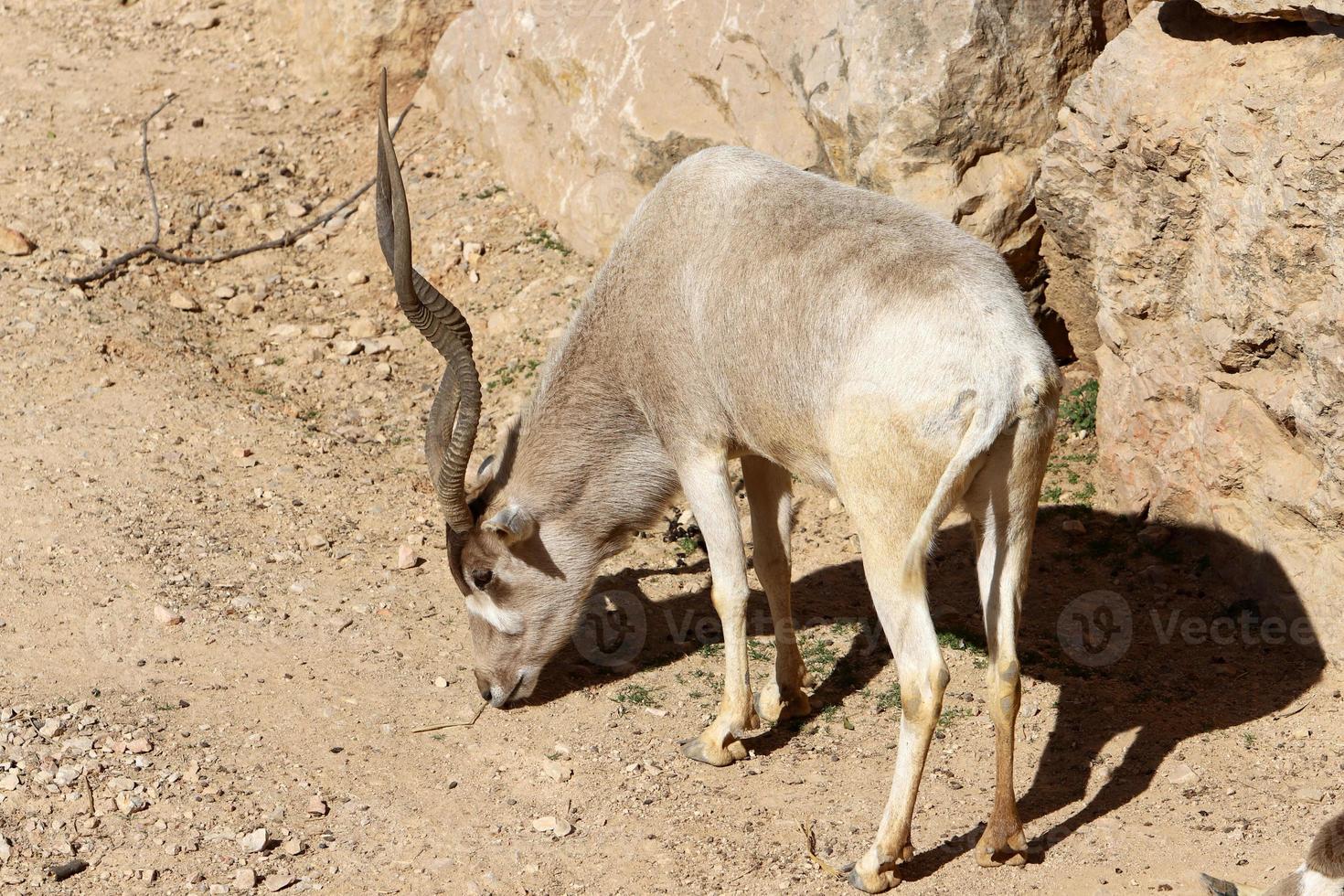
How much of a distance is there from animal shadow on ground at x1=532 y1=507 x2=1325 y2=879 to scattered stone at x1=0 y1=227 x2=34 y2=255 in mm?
6009

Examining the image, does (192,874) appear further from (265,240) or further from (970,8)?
(265,240)

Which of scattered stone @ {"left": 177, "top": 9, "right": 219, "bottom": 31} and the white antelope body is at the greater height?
scattered stone @ {"left": 177, "top": 9, "right": 219, "bottom": 31}

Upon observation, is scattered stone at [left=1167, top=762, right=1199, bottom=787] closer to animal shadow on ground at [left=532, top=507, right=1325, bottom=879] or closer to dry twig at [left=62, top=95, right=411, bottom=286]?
animal shadow on ground at [left=532, top=507, right=1325, bottom=879]

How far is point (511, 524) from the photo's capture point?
700cm

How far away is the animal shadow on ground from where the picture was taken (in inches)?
275

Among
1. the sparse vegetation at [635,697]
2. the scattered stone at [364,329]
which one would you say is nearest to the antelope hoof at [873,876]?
the sparse vegetation at [635,697]

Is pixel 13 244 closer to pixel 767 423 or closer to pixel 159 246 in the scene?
pixel 159 246

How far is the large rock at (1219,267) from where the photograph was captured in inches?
284

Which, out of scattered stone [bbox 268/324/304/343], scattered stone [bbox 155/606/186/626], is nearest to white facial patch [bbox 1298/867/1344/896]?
scattered stone [bbox 155/606/186/626]

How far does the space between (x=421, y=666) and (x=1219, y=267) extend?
5.02m

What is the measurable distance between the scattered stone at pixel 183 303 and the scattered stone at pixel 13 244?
1222mm

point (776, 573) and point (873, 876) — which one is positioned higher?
point (776, 573)

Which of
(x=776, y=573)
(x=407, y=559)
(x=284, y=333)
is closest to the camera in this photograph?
(x=776, y=573)

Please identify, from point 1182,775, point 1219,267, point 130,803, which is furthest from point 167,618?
point 1219,267
